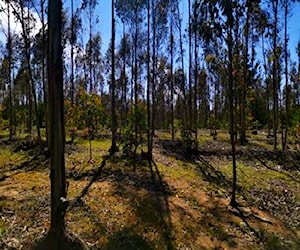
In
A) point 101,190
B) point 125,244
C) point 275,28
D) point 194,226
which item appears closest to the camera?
point 125,244

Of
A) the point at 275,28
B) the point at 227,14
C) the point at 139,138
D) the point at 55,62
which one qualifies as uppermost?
the point at 275,28

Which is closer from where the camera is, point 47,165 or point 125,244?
point 125,244

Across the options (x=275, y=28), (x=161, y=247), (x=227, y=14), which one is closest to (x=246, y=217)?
→ (x=161, y=247)

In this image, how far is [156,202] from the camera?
38.7 feet

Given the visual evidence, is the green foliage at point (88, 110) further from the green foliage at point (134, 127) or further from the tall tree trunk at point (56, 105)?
the tall tree trunk at point (56, 105)

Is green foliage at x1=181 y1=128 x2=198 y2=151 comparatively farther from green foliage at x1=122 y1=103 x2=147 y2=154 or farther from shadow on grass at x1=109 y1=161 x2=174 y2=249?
shadow on grass at x1=109 y1=161 x2=174 y2=249

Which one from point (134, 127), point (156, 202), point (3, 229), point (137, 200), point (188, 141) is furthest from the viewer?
point (188, 141)

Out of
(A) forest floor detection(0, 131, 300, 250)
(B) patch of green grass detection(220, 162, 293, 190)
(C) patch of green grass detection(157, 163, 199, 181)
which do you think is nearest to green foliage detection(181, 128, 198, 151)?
(A) forest floor detection(0, 131, 300, 250)

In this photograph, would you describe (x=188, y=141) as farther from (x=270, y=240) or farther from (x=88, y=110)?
(x=270, y=240)

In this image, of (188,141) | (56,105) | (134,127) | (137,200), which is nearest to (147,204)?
(137,200)

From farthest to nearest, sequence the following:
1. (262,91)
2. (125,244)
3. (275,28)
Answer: (262,91)
(275,28)
(125,244)

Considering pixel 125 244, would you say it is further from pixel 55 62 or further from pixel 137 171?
pixel 137 171

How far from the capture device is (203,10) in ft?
37.6

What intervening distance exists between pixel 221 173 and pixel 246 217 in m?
4.21
